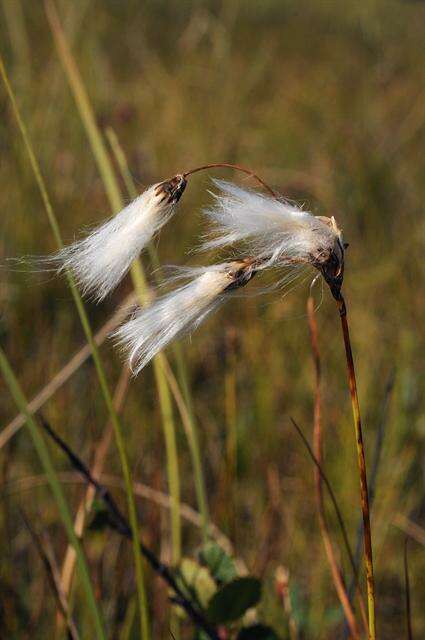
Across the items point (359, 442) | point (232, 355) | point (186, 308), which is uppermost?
point (186, 308)

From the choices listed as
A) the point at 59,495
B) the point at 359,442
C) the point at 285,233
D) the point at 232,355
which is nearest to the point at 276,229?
the point at 285,233

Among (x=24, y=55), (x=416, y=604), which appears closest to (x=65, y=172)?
(x=24, y=55)

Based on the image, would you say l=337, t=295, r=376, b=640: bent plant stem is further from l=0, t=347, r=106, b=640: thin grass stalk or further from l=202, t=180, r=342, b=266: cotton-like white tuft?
l=0, t=347, r=106, b=640: thin grass stalk

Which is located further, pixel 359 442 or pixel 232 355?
pixel 232 355

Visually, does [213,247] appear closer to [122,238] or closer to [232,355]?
[122,238]

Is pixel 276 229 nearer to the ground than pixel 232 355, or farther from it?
farther from it

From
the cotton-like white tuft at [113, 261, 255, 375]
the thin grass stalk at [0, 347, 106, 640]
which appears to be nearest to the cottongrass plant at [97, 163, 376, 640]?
the cotton-like white tuft at [113, 261, 255, 375]

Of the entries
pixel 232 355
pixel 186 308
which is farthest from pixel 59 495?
pixel 232 355
